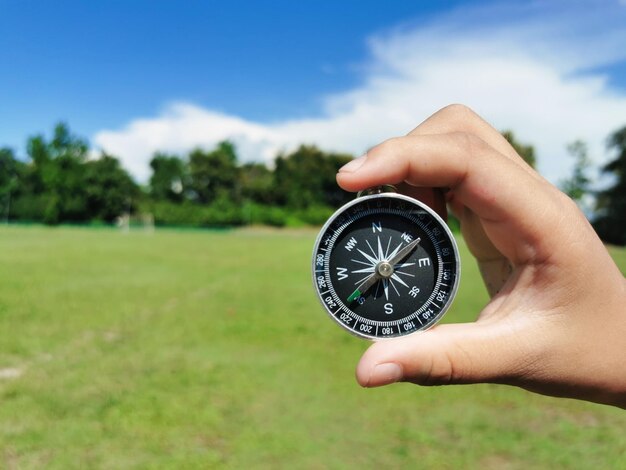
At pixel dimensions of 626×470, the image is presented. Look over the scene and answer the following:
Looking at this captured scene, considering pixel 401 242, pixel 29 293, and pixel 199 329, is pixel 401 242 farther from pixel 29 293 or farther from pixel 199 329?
pixel 29 293

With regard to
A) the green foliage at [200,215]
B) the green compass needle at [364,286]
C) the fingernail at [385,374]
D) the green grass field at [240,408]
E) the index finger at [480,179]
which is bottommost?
the green grass field at [240,408]

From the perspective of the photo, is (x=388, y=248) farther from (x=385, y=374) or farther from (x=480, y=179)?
(x=385, y=374)

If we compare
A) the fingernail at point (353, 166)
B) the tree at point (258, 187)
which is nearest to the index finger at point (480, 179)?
the fingernail at point (353, 166)

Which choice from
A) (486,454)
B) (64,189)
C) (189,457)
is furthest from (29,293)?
(64,189)

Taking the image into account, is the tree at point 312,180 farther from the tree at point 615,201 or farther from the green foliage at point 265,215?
the tree at point 615,201

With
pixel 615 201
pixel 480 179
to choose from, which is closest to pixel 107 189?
pixel 615 201

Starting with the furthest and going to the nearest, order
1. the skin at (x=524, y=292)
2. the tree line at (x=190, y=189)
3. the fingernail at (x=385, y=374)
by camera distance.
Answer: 1. the tree line at (x=190, y=189)
2. the skin at (x=524, y=292)
3. the fingernail at (x=385, y=374)
